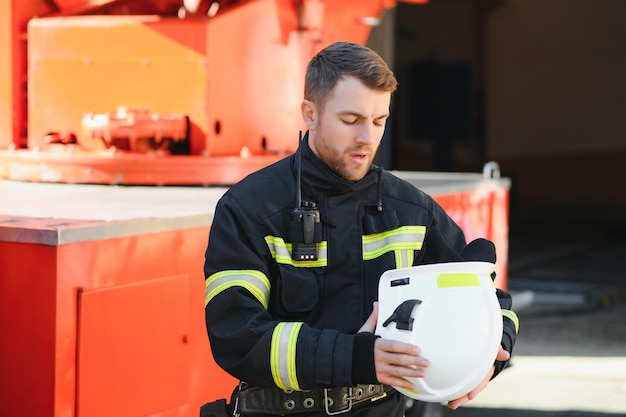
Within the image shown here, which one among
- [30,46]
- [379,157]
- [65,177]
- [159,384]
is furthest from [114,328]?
[379,157]

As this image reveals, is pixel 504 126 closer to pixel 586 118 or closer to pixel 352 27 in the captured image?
pixel 586 118

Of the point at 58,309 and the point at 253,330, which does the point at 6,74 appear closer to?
the point at 58,309

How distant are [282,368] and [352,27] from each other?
13.4 ft

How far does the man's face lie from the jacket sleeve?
25cm

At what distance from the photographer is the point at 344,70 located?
2.30m

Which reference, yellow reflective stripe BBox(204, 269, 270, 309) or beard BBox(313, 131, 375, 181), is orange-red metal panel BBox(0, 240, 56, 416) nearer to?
yellow reflective stripe BBox(204, 269, 270, 309)

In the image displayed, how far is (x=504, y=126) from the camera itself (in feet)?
70.3

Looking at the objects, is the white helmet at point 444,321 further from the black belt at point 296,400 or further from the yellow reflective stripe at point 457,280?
the black belt at point 296,400

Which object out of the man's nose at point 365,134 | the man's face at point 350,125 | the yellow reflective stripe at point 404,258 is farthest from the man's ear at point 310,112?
the yellow reflective stripe at point 404,258

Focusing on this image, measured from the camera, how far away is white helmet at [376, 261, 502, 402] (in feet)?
7.09

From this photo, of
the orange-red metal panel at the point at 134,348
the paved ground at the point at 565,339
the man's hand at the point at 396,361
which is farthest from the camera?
the paved ground at the point at 565,339

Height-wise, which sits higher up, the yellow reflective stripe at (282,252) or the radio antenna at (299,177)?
the radio antenna at (299,177)

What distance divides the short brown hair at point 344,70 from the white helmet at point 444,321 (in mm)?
421

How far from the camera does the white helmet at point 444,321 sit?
7.09 feet
